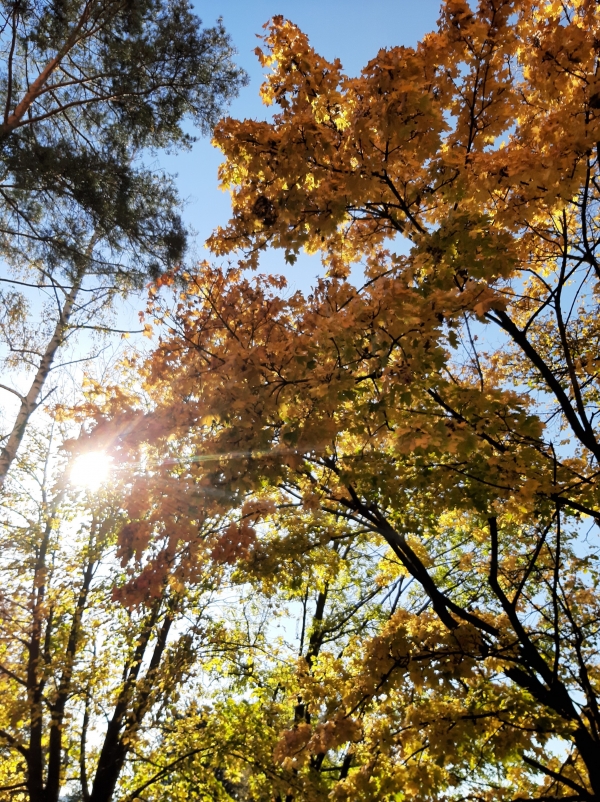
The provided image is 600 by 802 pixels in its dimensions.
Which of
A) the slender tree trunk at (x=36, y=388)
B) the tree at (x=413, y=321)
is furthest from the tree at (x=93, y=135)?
the tree at (x=413, y=321)

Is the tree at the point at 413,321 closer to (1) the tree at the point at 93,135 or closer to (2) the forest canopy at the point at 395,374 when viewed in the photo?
(2) the forest canopy at the point at 395,374

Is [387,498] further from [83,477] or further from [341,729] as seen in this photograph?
[83,477]

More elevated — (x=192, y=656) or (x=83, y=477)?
(x=83, y=477)

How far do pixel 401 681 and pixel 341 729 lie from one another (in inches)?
26.2

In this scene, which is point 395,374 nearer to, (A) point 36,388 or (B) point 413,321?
(B) point 413,321

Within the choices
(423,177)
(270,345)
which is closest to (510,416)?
(270,345)

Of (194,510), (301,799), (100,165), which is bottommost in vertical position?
(301,799)

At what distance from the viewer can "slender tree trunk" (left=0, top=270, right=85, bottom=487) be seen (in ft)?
19.7

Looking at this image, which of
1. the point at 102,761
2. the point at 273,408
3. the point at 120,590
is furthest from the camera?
the point at 102,761

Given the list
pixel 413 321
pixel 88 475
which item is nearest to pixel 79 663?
pixel 88 475

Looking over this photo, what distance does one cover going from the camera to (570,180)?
10.2 feet

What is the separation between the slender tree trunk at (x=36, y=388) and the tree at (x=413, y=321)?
284 cm

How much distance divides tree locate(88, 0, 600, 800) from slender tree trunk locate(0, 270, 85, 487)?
2845 mm

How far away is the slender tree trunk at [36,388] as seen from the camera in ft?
19.7
